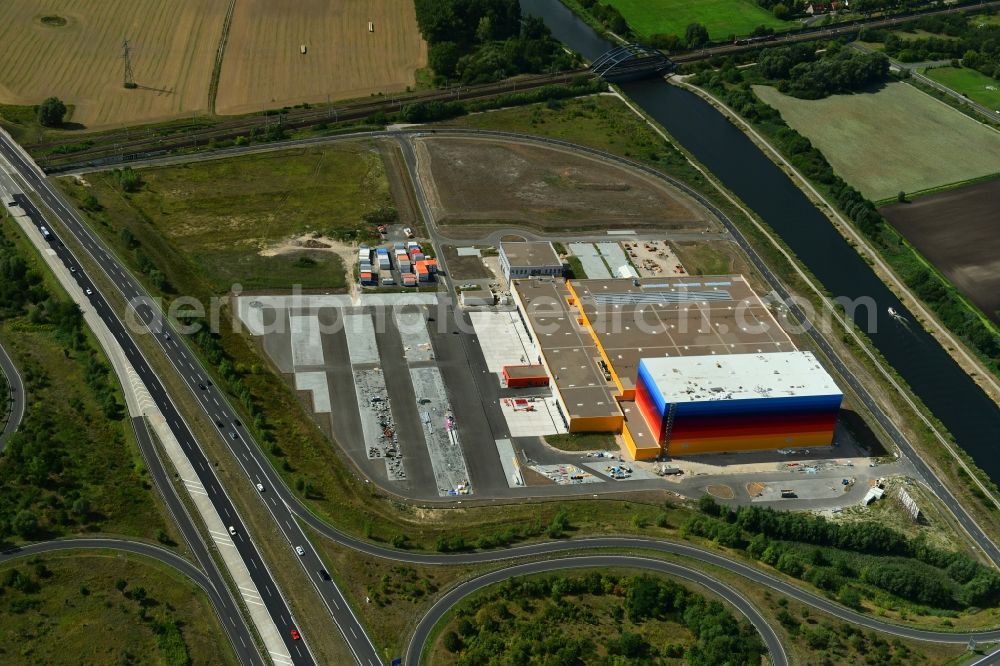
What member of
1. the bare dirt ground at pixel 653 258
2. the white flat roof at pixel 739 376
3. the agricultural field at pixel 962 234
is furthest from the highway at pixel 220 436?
the agricultural field at pixel 962 234

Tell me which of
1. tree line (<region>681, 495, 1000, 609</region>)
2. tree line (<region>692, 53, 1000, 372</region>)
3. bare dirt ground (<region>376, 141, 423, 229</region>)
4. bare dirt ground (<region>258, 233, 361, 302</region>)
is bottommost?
tree line (<region>681, 495, 1000, 609</region>)

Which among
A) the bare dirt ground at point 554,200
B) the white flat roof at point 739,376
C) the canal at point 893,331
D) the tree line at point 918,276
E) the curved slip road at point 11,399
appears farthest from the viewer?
the bare dirt ground at point 554,200

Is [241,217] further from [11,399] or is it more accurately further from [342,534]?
[342,534]

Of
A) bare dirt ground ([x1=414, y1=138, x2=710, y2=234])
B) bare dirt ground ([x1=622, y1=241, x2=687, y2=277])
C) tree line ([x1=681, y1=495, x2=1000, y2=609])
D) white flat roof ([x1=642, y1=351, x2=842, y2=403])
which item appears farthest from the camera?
bare dirt ground ([x1=414, y1=138, x2=710, y2=234])

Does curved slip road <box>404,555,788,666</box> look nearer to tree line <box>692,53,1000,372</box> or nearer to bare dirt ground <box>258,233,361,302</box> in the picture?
tree line <box>692,53,1000,372</box>

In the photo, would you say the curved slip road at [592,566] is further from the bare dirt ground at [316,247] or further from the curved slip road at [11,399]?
the bare dirt ground at [316,247]

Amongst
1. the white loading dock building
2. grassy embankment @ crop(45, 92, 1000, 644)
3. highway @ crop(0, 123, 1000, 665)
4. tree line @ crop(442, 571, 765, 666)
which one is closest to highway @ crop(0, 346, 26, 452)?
highway @ crop(0, 123, 1000, 665)

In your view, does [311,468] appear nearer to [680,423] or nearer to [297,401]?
[297,401]
